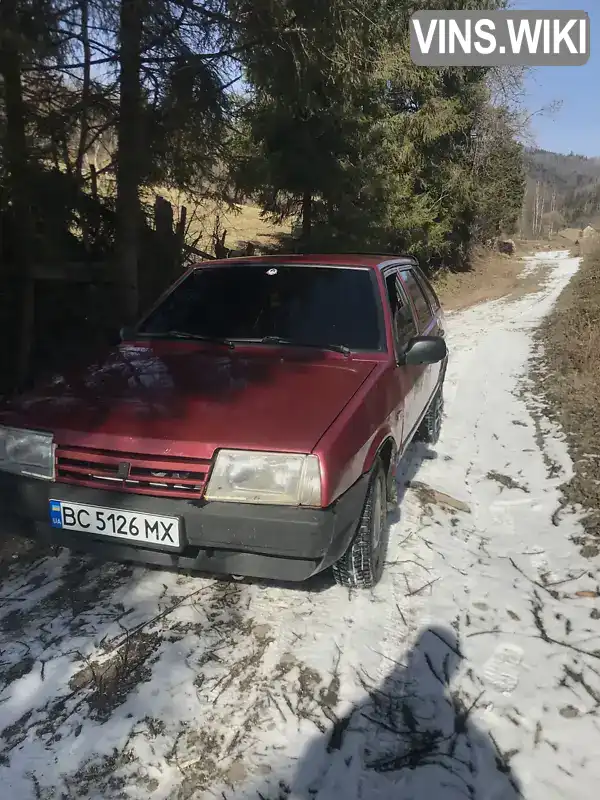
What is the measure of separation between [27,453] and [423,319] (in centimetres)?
316

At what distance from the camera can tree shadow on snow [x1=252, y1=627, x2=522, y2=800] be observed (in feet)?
6.50

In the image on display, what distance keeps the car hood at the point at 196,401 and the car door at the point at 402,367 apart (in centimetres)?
34

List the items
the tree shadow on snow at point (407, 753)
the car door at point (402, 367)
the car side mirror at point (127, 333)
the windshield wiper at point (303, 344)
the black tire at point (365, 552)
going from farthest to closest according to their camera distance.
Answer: the car side mirror at point (127, 333), the car door at point (402, 367), the windshield wiper at point (303, 344), the black tire at point (365, 552), the tree shadow on snow at point (407, 753)

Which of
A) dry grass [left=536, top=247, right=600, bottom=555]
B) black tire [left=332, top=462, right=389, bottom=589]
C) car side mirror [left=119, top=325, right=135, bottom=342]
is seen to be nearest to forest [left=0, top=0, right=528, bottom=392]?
car side mirror [left=119, top=325, right=135, bottom=342]

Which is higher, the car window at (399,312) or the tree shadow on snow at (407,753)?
Answer: the car window at (399,312)

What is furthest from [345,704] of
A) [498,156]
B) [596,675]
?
[498,156]

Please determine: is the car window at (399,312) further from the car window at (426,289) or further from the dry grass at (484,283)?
the dry grass at (484,283)

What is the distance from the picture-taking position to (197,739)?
7.04 ft

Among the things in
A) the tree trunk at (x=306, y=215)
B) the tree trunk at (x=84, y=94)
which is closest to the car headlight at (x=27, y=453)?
the tree trunk at (x=84, y=94)

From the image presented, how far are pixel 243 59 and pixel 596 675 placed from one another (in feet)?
17.0

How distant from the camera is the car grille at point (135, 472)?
2457 millimetres

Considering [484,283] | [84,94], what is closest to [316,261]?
[84,94]

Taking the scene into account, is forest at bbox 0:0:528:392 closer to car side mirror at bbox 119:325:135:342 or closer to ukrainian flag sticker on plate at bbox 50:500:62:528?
car side mirror at bbox 119:325:135:342

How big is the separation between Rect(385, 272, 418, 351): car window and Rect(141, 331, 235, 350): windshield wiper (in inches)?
38.9
